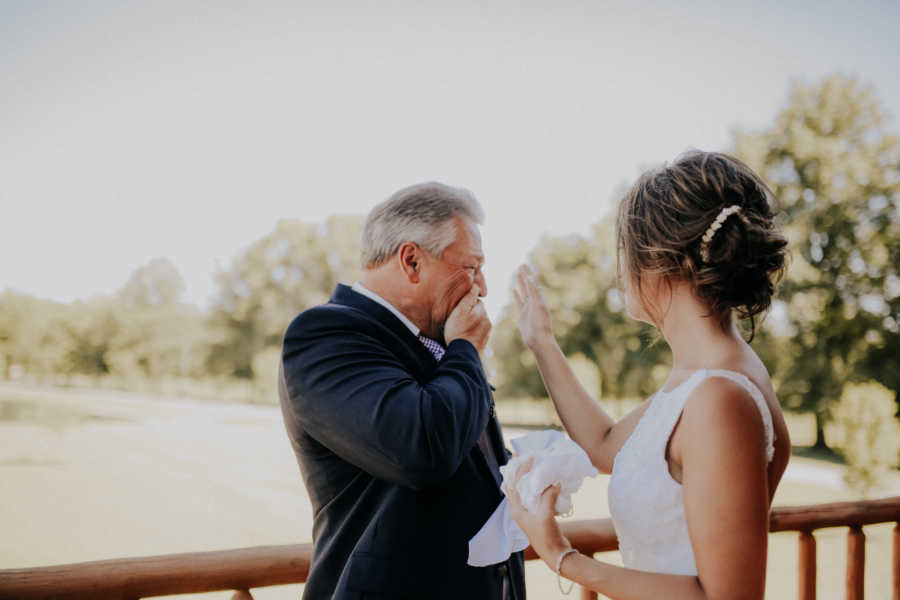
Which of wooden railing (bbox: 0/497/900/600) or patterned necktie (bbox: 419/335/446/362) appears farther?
patterned necktie (bbox: 419/335/446/362)

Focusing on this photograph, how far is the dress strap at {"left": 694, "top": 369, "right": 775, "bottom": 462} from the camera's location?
1.30m

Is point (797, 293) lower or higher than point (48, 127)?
lower

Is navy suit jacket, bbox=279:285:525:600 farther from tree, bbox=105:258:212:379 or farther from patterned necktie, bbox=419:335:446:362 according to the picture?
tree, bbox=105:258:212:379

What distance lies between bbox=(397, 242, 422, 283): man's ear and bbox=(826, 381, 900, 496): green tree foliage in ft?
46.7

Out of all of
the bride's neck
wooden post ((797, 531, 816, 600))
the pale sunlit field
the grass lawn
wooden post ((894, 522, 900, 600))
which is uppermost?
the bride's neck

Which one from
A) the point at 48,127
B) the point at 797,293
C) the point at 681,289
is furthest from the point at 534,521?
the point at 48,127

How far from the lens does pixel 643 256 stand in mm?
1534

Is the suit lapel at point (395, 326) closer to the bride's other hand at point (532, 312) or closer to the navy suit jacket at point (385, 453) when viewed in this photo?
the navy suit jacket at point (385, 453)

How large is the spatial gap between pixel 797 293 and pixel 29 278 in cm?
6511

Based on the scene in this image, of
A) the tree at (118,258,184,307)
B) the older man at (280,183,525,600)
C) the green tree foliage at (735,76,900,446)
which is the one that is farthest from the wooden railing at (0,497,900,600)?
the tree at (118,258,184,307)

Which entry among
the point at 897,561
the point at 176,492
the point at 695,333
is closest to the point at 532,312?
the point at 695,333

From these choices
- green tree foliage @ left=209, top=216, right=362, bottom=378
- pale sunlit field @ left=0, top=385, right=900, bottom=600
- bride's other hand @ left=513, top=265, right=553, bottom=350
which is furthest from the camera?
green tree foliage @ left=209, top=216, right=362, bottom=378

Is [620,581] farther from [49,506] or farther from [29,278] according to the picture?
[29,278]

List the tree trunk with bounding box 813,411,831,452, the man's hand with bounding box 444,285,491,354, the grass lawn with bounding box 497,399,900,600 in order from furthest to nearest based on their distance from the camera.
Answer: the tree trunk with bounding box 813,411,831,452 → the grass lawn with bounding box 497,399,900,600 → the man's hand with bounding box 444,285,491,354
